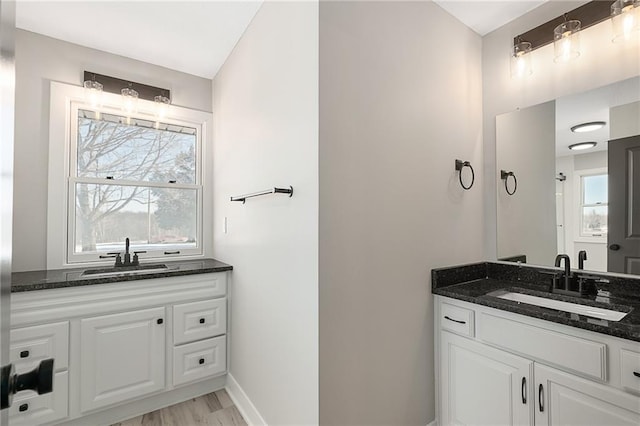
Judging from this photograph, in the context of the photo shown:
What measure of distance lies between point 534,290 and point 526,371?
57 centimetres

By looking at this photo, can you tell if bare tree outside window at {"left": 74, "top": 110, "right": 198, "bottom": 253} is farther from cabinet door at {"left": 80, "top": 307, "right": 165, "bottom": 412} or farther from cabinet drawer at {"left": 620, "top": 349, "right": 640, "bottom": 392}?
cabinet drawer at {"left": 620, "top": 349, "right": 640, "bottom": 392}

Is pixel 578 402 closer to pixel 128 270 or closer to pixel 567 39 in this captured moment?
pixel 567 39

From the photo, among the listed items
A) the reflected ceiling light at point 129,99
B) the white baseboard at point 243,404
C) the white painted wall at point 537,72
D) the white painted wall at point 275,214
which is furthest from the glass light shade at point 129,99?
the white painted wall at point 537,72

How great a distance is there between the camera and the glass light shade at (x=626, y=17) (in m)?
1.52

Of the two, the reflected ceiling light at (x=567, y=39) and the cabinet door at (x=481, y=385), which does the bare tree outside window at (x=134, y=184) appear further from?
the reflected ceiling light at (x=567, y=39)

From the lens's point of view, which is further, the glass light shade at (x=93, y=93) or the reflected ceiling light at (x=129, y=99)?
the reflected ceiling light at (x=129, y=99)

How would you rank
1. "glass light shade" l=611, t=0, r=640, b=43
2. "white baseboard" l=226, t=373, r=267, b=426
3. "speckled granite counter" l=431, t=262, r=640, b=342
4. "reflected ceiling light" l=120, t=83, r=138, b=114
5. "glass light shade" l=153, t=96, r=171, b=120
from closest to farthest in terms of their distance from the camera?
1. "speckled granite counter" l=431, t=262, r=640, b=342
2. "glass light shade" l=611, t=0, r=640, b=43
3. "white baseboard" l=226, t=373, r=267, b=426
4. "reflected ceiling light" l=120, t=83, r=138, b=114
5. "glass light shade" l=153, t=96, r=171, b=120

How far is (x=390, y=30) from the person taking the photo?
1623 millimetres

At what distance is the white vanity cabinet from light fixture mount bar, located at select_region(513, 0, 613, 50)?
1633 mm

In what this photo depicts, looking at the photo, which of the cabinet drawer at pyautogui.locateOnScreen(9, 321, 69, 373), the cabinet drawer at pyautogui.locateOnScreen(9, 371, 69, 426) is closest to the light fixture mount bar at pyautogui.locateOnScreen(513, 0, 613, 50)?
the cabinet drawer at pyautogui.locateOnScreen(9, 321, 69, 373)

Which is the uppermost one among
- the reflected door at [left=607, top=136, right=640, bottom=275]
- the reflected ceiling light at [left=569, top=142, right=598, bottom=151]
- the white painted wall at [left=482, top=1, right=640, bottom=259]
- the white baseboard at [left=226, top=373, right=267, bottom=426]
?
the white painted wall at [left=482, top=1, right=640, bottom=259]

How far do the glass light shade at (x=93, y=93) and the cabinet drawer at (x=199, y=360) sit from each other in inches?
76.1

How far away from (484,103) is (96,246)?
309cm

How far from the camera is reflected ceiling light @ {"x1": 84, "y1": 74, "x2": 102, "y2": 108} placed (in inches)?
89.2
